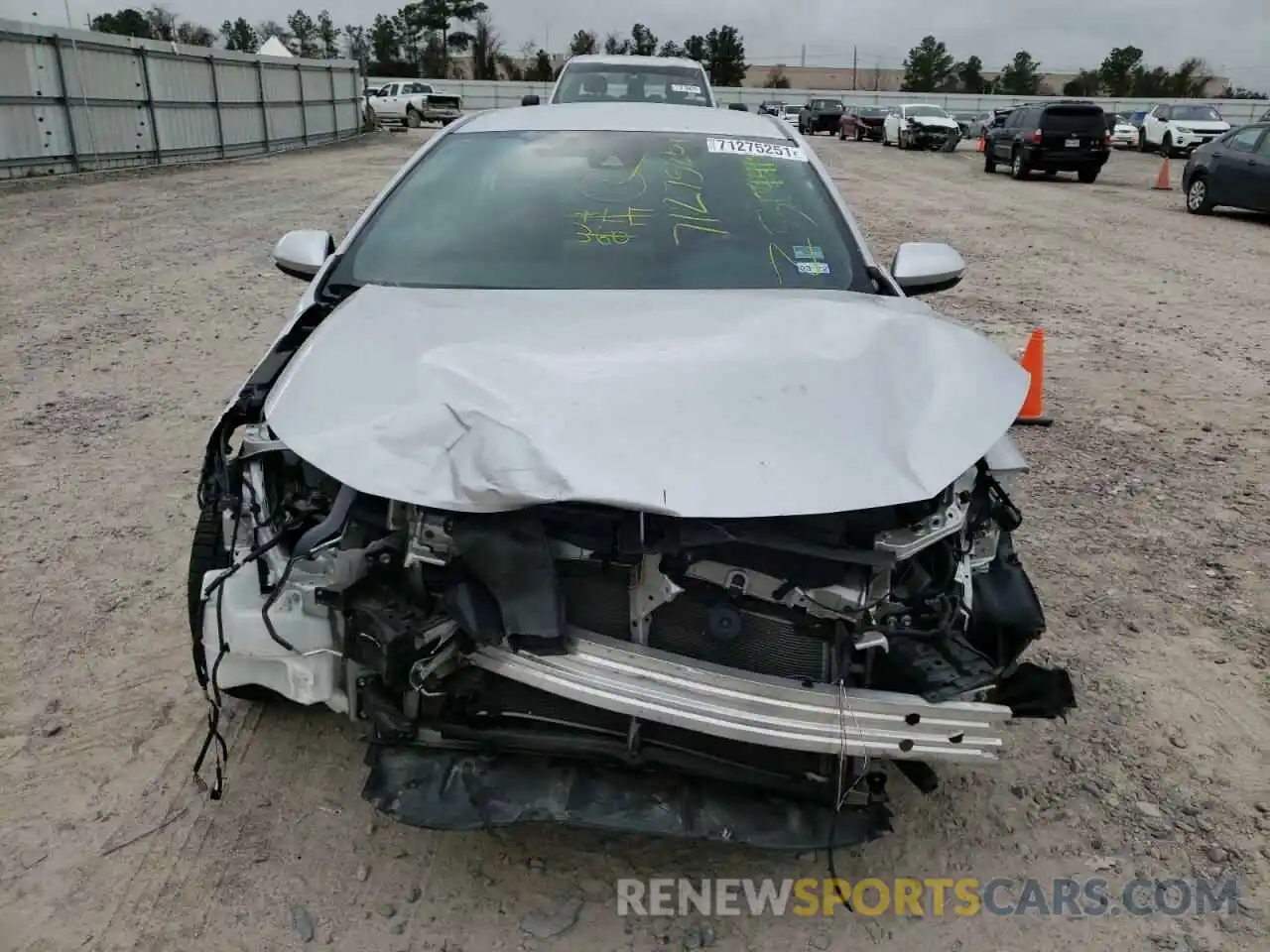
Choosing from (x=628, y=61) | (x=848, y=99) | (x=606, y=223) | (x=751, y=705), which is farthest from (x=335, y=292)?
(x=848, y=99)

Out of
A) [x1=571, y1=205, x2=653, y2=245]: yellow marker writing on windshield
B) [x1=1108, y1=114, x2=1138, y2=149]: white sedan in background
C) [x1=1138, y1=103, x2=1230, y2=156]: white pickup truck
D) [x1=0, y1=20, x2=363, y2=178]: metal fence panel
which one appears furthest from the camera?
[x1=1108, y1=114, x2=1138, y2=149]: white sedan in background

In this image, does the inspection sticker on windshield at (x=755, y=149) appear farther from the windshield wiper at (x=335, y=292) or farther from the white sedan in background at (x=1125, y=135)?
the white sedan in background at (x=1125, y=135)

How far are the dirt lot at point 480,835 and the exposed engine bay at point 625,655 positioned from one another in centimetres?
34

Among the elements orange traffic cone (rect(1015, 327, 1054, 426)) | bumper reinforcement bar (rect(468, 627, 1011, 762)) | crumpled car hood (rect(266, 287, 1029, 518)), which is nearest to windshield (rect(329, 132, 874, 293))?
crumpled car hood (rect(266, 287, 1029, 518))

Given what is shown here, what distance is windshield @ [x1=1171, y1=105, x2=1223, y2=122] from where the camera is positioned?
29.1 metres

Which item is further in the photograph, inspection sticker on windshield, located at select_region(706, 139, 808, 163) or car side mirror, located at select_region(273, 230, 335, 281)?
inspection sticker on windshield, located at select_region(706, 139, 808, 163)

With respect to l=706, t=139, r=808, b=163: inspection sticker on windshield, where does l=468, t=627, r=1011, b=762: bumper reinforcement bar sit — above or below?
below

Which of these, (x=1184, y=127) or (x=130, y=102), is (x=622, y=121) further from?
(x=1184, y=127)

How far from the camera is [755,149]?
4020mm

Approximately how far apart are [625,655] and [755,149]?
2570 mm

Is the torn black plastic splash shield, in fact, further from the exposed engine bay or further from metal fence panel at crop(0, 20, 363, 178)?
metal fence panel at crop(0, 20, 363, 178)

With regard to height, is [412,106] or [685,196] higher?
[412,106]

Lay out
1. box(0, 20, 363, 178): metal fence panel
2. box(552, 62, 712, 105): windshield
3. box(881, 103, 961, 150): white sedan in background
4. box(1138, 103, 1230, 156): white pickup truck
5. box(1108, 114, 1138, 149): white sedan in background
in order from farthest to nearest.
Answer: box(1108, 114, 1138, 149): white sedan in background
box(881, 103, 961, 150): white sedan in background
box(1138, 103, 1230, 156): white pickup truck
box(0, 20, 363, 178): metal fence panel
box(552, 62, 712, 105): windshield

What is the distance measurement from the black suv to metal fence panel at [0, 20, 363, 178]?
18.3m
